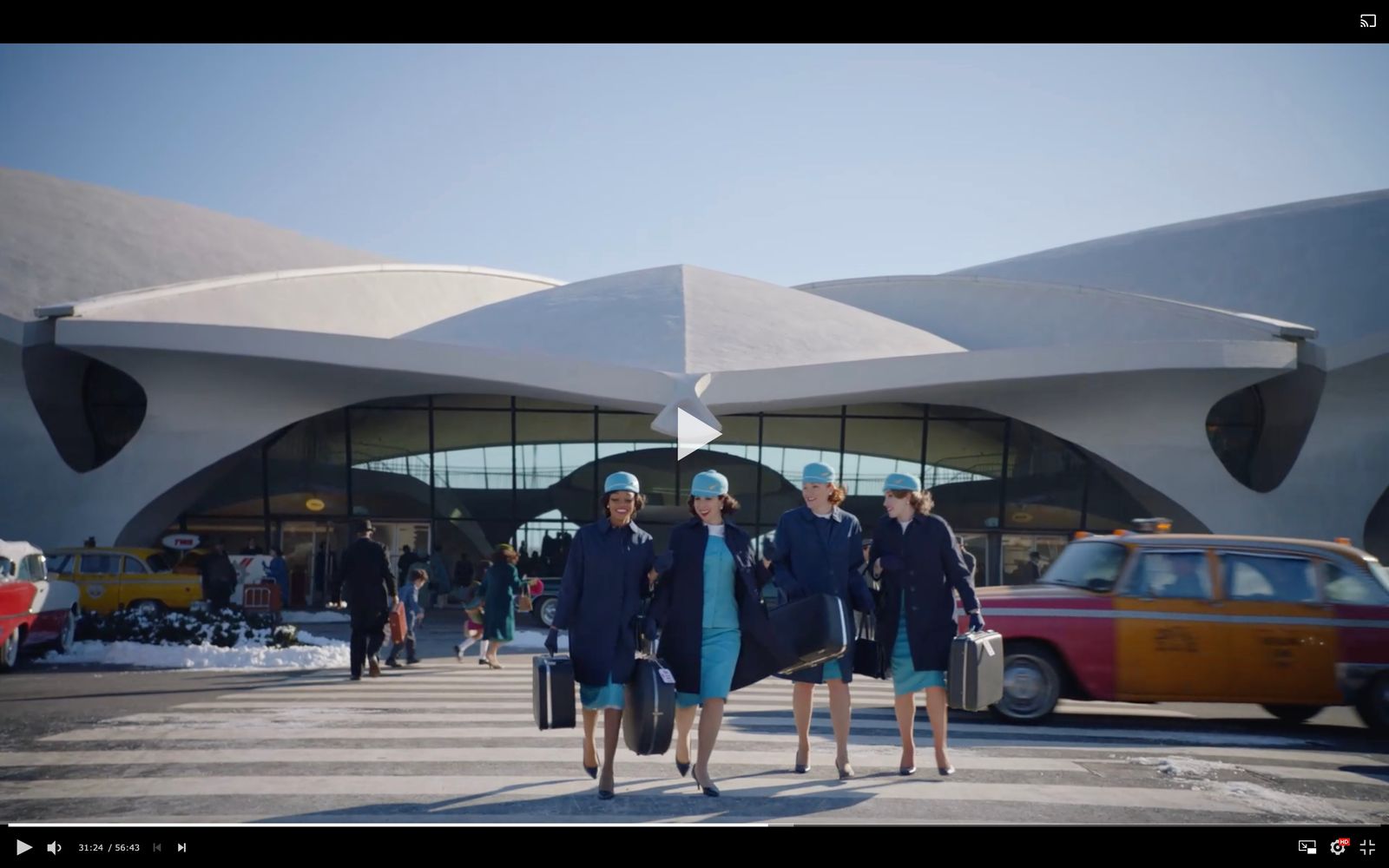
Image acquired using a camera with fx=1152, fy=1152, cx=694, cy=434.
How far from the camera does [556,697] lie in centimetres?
610

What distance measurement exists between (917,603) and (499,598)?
777 cm

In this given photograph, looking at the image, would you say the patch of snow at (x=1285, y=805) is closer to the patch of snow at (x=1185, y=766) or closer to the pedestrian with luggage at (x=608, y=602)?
the patch of snow at (x=1185, y=766)

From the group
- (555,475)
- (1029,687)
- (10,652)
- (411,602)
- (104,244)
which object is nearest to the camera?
(1029,687)

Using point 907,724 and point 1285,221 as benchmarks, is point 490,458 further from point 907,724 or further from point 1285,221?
point 1285,221

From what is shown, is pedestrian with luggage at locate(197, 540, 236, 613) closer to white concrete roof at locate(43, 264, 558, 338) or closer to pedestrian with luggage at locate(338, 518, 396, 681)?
white concrete roof at locate(43, 264, 558, 338)

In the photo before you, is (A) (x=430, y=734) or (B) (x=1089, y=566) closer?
(A) (x=430, y=734)

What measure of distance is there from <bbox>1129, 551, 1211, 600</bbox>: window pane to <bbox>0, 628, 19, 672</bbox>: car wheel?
11.3 metres

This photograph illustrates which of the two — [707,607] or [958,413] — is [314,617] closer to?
[958,413]

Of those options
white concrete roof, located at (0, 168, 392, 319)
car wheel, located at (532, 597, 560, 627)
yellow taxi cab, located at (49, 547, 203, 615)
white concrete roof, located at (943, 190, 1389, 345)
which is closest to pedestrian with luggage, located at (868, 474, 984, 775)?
yellow taxi cab, located at (49, 547, 203, 615)

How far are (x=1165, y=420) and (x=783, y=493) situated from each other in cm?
848

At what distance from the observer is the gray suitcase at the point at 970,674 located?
21.8ft

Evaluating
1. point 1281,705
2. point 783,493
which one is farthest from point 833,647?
point 783,493

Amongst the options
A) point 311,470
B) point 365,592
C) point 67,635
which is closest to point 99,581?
point 67,635

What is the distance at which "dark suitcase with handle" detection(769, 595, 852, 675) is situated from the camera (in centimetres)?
634
